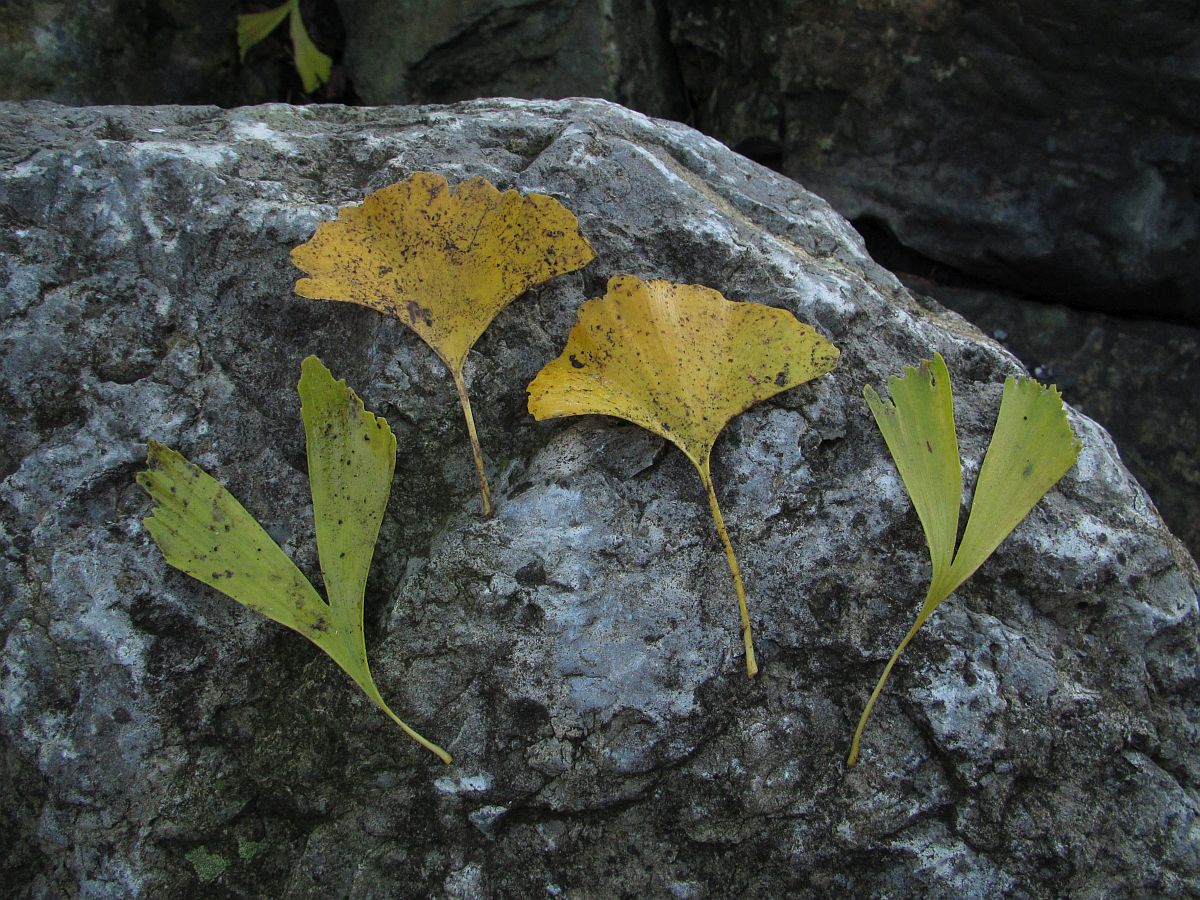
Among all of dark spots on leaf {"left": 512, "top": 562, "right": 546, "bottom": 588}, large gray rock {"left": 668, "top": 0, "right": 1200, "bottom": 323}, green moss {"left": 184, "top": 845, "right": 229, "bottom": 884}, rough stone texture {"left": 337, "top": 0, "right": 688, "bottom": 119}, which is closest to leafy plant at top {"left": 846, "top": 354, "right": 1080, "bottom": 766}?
dark spots on leaf {"left": 512, "top": 562, "right": 546, "bottom": 588}

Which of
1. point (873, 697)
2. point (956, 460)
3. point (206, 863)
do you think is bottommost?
point (206, 863)

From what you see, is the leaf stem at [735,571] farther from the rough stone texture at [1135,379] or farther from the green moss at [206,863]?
the rough stone texture at [1135,379]

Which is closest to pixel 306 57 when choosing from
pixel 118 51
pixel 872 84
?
pixel 118 51

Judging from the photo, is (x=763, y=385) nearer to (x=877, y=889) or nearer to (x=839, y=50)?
(x=877, y=889)

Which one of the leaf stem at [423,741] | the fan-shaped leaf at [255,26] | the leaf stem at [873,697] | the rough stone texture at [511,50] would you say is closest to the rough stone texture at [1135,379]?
the rough stone texture at [511,50]

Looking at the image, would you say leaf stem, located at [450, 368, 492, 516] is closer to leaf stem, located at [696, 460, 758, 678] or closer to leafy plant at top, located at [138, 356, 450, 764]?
leafy plant at top, located at [138, 356, 450, 764]

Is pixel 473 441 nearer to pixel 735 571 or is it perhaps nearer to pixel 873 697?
pixel 735 571
